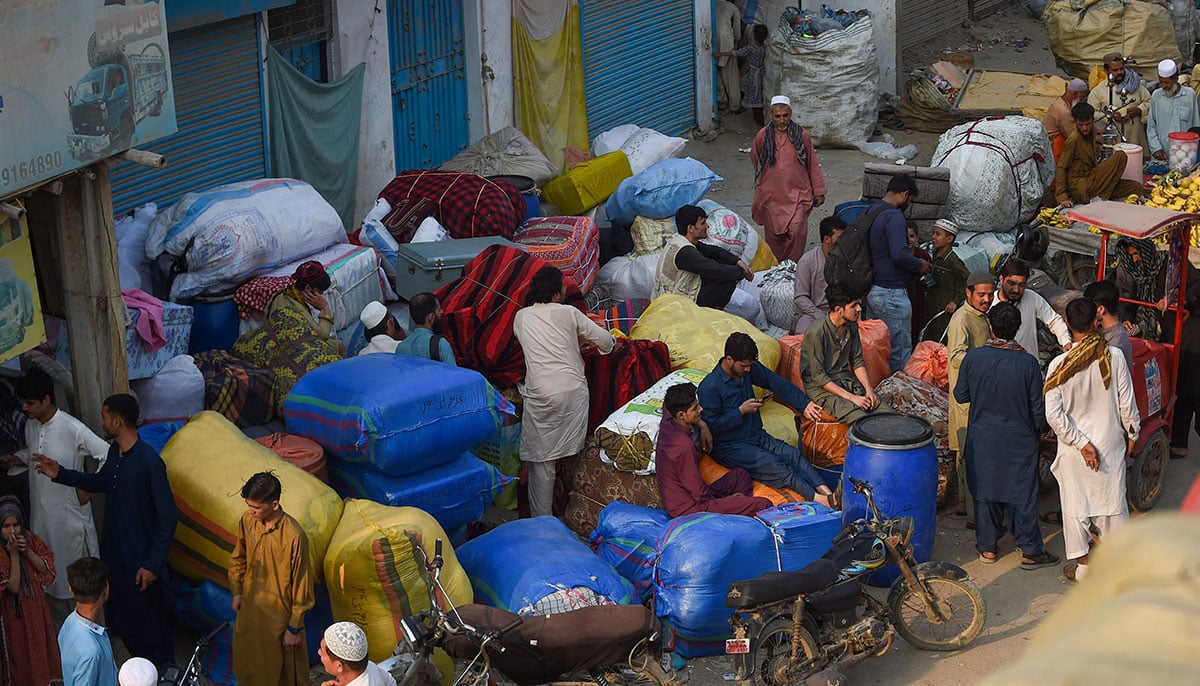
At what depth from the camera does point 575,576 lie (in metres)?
6.19

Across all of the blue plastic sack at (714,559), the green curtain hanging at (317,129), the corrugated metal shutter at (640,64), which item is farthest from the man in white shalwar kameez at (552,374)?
the corrugated metal shutter at (640,64)

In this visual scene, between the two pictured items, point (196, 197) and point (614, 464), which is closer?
point (614, 464)

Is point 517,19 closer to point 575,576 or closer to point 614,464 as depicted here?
point 614,464

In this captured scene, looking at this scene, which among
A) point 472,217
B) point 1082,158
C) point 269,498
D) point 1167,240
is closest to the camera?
point 269,498

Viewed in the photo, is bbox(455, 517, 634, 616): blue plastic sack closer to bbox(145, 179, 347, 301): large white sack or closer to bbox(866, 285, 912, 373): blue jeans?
bbox(145, 179, 347, 301): large white sack

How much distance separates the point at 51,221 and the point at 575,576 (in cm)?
283

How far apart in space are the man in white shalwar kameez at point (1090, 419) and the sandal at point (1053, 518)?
82 cm

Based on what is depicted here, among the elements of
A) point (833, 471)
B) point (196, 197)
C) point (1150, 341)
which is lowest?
point (833, 471)

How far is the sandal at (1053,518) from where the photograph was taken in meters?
7.94

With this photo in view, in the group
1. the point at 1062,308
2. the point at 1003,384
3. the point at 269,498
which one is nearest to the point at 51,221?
the point at 269,498

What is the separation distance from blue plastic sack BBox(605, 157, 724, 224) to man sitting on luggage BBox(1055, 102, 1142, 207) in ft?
9.17

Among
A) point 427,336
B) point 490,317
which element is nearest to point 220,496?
point 427,336

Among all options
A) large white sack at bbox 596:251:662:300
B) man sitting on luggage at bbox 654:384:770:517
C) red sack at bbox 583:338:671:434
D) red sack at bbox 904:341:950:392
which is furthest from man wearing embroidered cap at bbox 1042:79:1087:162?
man sitting on luggage at bbox 654:384:770:517

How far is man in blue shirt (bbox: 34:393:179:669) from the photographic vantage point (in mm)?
6004
